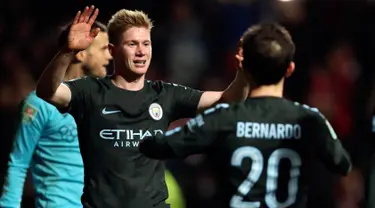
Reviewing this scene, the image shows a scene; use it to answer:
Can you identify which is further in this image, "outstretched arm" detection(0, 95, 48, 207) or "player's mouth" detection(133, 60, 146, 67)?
"outstretched arm" detection(0, 95, 48, 207)

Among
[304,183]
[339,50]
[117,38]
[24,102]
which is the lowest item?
[304,183]

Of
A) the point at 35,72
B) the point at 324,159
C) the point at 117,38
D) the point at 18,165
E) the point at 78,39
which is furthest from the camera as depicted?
the point at 35,72

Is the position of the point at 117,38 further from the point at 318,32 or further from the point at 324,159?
the point at 318,32

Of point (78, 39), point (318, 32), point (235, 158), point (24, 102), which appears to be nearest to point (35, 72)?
point (318, 32)

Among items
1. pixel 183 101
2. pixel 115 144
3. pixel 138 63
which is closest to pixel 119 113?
pixel 115 144

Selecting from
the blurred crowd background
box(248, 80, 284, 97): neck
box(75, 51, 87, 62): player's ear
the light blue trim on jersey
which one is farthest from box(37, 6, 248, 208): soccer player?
the blurred crowd background

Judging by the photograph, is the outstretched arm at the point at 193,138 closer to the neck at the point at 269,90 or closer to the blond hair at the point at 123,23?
the neck at the point at 269,90

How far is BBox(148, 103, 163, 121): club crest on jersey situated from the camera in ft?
17.0

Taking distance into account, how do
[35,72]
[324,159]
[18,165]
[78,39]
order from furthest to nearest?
[35,72] → [18,165] → [78,39] → [324,159]

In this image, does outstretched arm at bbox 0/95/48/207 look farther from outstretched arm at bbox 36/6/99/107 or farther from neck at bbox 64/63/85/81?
outstretched arm at bbox 36/6/99/107

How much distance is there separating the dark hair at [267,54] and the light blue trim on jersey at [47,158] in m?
1.85

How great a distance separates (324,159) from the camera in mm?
4164

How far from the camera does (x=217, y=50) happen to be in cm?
989

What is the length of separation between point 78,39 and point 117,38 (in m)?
0.52
